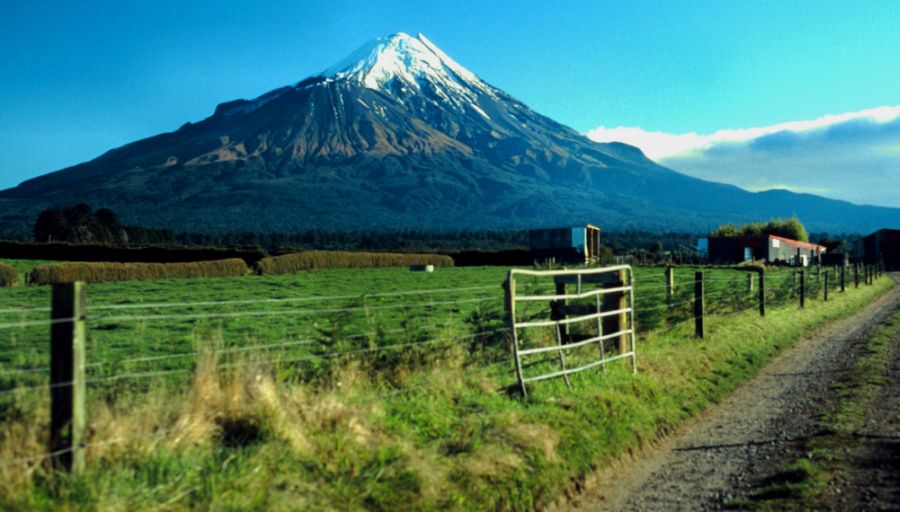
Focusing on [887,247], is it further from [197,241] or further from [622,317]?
[197,241]

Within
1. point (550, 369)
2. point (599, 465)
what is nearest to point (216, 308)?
point (550, 369)

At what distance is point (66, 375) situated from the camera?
14.3ft

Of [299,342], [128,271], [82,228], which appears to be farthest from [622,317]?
[82,228]

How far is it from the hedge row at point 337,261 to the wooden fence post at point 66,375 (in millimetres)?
46267

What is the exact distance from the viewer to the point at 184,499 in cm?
425

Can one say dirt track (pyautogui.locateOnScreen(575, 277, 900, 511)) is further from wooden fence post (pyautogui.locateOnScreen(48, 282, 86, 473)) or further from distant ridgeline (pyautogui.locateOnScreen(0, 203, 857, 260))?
distant ridgeline (pyautogui.locateOnScreen(0, 203, 857, 260))

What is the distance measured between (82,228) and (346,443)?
328ft

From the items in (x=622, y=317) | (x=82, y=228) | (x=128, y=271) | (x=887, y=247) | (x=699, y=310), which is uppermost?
(x=82, y=228)

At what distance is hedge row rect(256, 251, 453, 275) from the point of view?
50.8 m

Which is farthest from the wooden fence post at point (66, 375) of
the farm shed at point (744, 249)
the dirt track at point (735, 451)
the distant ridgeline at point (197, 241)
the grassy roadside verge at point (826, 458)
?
the farm shed at point (744, 249)

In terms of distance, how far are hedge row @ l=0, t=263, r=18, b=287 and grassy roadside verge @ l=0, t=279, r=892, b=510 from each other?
34035 mm

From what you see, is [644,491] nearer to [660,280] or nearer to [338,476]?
[338,476]

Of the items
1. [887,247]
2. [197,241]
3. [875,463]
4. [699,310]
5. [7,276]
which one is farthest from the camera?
[197,241]

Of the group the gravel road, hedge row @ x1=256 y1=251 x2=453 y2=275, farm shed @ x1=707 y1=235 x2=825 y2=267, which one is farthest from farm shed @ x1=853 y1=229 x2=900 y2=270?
the gravel road
